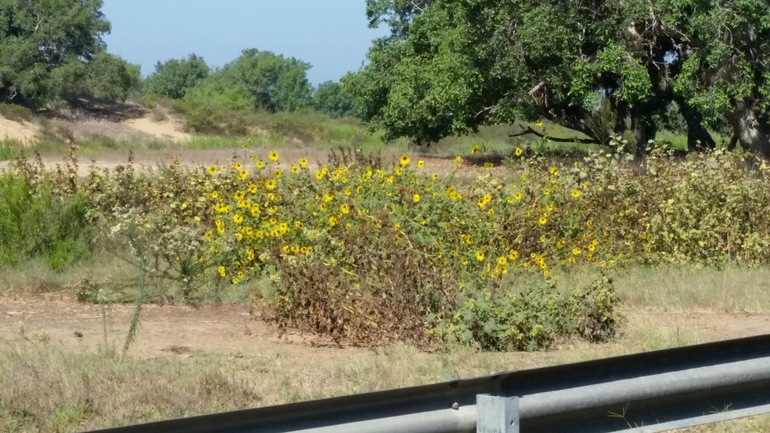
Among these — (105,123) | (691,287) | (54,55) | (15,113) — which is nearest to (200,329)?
(691,287)

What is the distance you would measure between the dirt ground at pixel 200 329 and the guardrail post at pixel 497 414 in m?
2.82

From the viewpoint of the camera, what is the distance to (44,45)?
46344mm

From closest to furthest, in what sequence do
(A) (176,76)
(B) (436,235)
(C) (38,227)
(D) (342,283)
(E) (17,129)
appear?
1. (D) (342,283)
2. (B) (436,235)
3. (C) (38,227)
4. (E) (17,129)
5. (A) (176,76)

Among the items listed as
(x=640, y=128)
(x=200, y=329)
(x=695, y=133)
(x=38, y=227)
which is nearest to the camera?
(x=200, y=329)

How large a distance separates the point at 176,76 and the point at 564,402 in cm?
8560

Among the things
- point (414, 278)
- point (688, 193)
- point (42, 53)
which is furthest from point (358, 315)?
point (42, 53)

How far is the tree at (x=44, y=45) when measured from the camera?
145 ft

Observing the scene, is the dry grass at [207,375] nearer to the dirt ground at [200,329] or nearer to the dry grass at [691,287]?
the dirt ground at [200,329]

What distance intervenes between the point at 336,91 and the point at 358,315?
336ft

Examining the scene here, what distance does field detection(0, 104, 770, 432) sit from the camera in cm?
549

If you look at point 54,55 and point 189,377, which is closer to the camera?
point 189,377

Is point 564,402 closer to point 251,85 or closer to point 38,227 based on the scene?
point 38,227

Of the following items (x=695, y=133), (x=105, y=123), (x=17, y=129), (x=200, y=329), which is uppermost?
(x=695, y=133)

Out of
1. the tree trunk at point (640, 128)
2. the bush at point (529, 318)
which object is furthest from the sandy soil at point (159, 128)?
the bush at point (529, 318)
